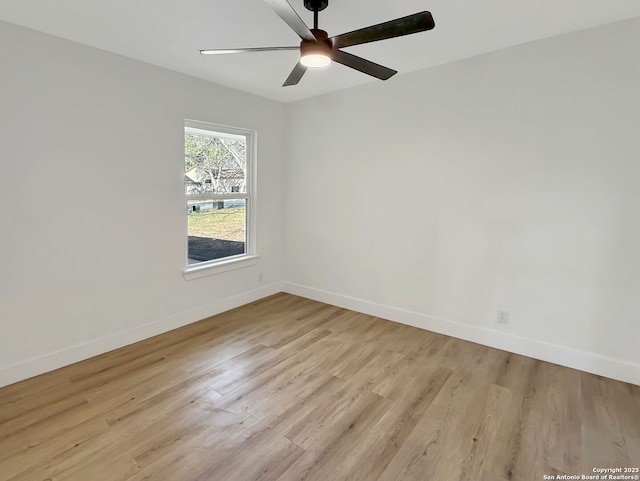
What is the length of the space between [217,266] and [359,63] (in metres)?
2.59

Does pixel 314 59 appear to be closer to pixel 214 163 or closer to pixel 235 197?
pixel 214 163

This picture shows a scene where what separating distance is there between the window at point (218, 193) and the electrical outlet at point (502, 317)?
9.15 ft

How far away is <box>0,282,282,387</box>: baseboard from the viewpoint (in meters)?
2.42

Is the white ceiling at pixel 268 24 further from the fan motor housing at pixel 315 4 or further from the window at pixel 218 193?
the window at pixel 218 193

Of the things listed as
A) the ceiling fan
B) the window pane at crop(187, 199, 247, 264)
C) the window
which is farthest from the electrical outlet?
the window pane at crop(187, 199, 247, 264)

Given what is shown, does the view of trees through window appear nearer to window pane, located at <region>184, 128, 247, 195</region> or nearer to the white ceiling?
window pane, located at <region>184, 128, 247, 195</region>

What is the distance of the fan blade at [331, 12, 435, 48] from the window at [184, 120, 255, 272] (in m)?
2.17

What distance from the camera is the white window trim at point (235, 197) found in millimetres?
3438

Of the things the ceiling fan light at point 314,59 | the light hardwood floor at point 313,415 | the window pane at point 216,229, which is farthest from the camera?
the window pane at point 216,229

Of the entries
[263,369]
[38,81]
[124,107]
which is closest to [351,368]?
[263,369]

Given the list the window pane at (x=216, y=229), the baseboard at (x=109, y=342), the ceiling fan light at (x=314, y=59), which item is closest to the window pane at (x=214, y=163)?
the window pane at (x=216, y=229)

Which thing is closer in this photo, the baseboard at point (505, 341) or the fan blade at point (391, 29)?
the fan blade at point (391, 29)

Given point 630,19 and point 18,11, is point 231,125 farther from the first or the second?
point 630,19

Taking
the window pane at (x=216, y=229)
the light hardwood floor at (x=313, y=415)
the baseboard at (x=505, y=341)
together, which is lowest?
the light hardwood floor at (x=313, y=415)
